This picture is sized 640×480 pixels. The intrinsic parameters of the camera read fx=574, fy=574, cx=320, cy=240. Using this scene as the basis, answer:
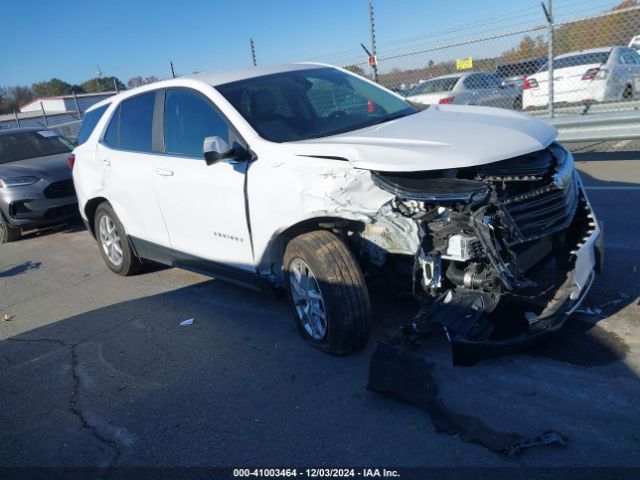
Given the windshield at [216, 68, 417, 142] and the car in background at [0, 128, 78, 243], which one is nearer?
the windshield at [216, 68, 417, 142]

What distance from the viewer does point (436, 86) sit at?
13359mm

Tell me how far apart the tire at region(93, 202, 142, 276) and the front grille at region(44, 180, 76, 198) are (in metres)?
2.67

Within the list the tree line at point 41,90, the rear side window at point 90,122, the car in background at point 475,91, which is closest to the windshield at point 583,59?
the car in background at point 475,91

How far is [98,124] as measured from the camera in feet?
19.7

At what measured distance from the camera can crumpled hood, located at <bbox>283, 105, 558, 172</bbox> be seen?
124 inches

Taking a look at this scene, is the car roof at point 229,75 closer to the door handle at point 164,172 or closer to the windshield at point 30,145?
the door handle at point 164,172

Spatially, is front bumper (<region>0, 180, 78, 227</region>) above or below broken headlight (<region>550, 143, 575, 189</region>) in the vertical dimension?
below

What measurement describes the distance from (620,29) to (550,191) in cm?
743

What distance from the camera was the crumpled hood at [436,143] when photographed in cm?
316

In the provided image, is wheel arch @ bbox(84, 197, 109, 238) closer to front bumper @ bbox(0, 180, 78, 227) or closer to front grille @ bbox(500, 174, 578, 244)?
front bumper @ bbox(0, 180, 78, 227)

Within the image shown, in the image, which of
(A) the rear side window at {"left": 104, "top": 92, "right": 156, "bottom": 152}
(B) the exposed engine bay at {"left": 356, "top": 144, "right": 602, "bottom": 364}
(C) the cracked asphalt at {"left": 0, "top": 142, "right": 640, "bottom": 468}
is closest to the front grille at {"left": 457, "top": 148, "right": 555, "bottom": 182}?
(B) the exposed engine bay at {"left": 356, "top": 144, "right": 602, "bottom": 364}

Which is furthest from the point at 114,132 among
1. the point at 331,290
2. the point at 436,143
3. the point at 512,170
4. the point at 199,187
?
the point at 512,170

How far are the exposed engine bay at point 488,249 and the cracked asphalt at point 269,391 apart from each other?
0.95ft

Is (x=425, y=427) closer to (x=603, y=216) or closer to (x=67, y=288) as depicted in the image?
(x=603, y=216)
